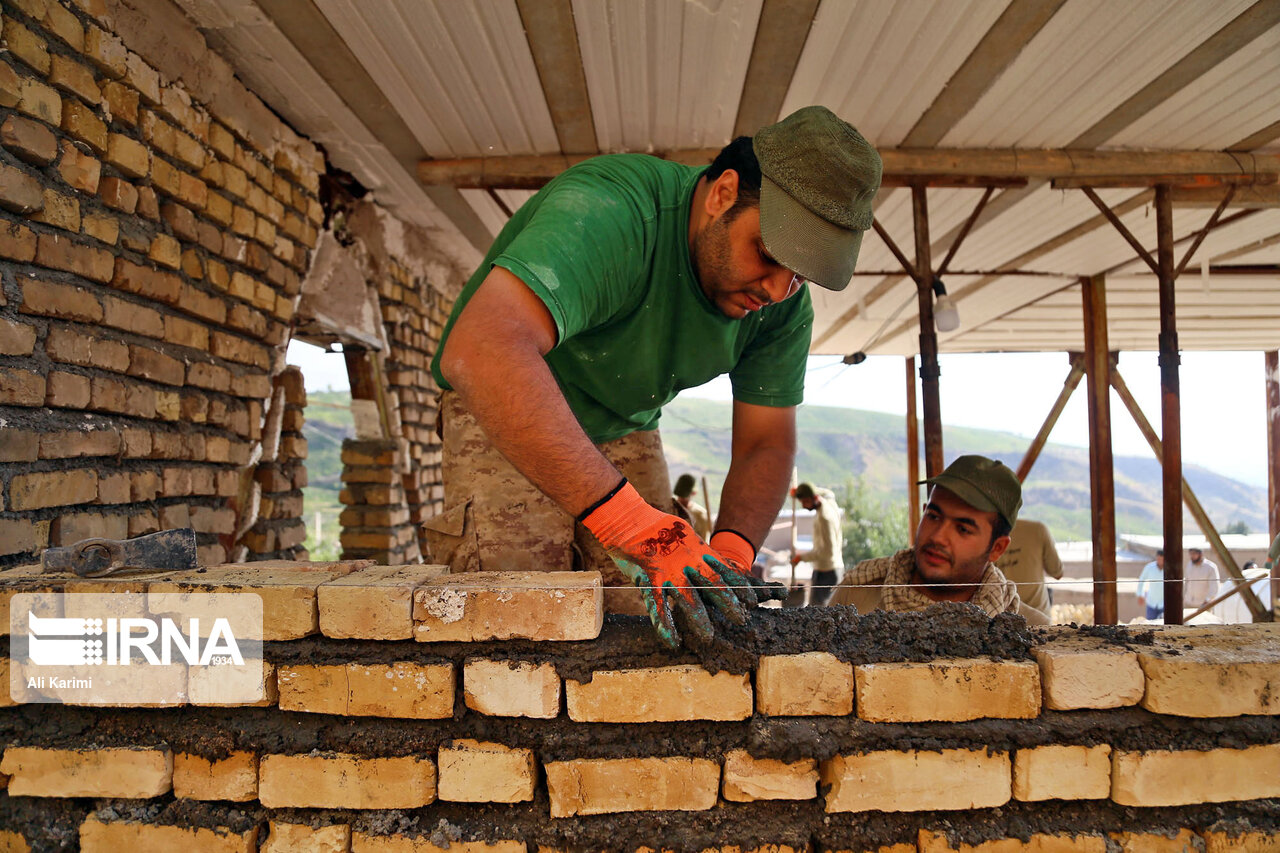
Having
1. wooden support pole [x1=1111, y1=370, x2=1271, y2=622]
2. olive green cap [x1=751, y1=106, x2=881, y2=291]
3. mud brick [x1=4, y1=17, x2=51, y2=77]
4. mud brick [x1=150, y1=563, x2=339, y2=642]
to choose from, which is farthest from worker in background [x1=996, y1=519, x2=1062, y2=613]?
mud brick [x1=4, y1=17, x2=51, y2=77]

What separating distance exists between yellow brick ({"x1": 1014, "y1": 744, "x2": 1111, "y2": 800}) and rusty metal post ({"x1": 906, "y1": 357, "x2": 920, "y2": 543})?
6.68m

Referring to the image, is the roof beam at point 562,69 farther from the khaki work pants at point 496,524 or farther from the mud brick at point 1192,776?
the mud brick at point 1192,776

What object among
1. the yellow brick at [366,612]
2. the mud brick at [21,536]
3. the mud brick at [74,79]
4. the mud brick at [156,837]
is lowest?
the mud brick at [156,837]

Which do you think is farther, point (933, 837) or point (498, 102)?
point (498, 102)

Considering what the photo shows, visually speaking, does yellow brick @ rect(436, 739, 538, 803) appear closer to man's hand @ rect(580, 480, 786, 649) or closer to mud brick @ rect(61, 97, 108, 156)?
man's hand @ rect(580, 480, 786, 649)

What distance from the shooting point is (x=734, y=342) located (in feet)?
6.45

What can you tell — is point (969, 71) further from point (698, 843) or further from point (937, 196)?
point (698, 843)

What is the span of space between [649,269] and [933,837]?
4.28 ft

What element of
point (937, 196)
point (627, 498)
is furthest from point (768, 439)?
point (937, 196)

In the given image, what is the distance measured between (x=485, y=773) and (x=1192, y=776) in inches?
51.4

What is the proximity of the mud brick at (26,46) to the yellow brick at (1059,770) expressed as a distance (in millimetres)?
2978

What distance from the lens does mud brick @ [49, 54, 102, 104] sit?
2.13m

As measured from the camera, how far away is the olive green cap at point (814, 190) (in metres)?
1.49

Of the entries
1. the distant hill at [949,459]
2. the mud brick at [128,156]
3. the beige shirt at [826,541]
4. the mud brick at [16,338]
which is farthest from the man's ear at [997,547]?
the distant hill at [949,459]
